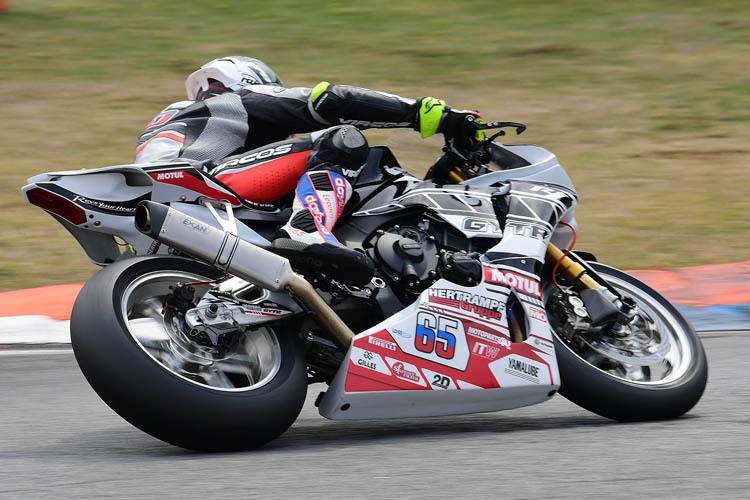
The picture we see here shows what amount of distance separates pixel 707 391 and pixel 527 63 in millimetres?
9412

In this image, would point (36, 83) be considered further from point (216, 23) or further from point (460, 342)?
point (460, 342)

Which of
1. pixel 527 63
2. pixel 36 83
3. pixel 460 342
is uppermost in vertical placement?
pixel 460 342

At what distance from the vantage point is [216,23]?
15.4 meters

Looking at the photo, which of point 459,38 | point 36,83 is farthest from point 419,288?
point 459,38

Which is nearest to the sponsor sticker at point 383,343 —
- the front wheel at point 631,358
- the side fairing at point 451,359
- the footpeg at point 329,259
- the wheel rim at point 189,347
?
the side fairing at point 451,359

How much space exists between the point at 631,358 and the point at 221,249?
1.77m

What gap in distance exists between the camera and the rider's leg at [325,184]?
4047 millimetres

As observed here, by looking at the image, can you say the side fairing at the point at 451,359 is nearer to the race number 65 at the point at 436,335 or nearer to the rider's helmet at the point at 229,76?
the race number 65 at the point at 436,335

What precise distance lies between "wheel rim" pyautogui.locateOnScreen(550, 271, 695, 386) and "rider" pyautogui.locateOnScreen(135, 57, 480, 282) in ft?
3.11

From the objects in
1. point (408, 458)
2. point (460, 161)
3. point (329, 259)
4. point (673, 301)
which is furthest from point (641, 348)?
point (673, 301)

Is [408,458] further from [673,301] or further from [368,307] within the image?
[673,301]

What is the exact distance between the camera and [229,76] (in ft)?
15.6

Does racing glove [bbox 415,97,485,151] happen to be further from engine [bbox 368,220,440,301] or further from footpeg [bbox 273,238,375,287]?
footpeg [bbox 273,238,375,287]

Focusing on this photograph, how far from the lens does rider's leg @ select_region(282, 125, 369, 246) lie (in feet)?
13.3
